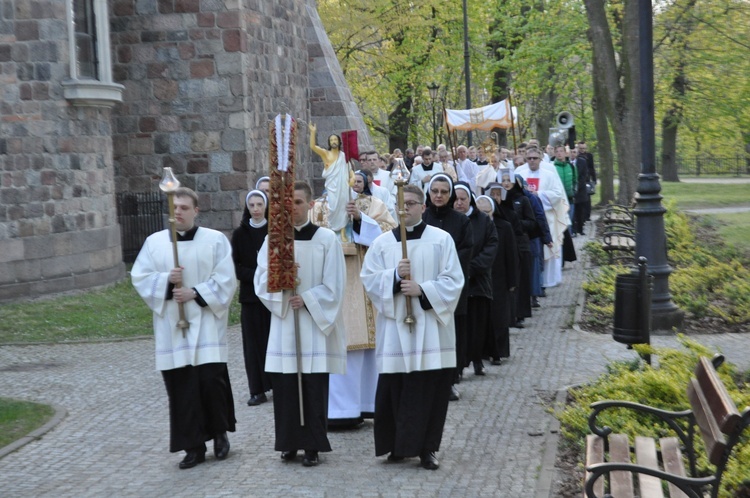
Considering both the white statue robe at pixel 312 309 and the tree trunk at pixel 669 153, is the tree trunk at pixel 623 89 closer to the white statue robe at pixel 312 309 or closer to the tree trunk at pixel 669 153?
the white statue robe at pixel 312 309

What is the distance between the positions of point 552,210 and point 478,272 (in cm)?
766

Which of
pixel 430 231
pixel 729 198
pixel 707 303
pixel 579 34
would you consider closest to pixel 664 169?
pixel 729 198

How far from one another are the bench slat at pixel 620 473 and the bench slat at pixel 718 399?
55 cm

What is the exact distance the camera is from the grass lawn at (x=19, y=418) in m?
9.16

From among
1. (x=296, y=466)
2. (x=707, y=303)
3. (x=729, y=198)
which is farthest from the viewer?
(x=729, y=198)

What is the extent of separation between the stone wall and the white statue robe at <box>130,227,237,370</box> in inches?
344

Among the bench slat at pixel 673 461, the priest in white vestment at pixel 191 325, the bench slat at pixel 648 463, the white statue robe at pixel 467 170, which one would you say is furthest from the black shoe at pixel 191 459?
the white statue robe at pixel 467 170

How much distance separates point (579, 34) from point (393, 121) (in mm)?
13119

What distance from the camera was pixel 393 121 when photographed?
Answer: 145 ft

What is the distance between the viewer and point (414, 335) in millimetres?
7891

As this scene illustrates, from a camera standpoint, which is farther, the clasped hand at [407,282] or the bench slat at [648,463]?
the clasped hand at [407,282]

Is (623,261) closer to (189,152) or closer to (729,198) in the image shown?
(189,152)

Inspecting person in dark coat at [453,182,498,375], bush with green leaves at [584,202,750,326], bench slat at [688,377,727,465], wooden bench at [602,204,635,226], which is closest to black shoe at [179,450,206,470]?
bench slat at [688,377,727,465]

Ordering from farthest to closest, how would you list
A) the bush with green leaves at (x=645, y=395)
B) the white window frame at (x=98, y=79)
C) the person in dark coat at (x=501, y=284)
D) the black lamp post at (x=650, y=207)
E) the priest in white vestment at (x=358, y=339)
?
the white window frame at (x=98, y=79)
the black lamp post at (x=650, y=207)
the person in dark coat at (x=501, y=284)
the priest in white vestment at (x=358, y=339)
the bush with green leaves at (x=645, y=395)
